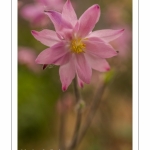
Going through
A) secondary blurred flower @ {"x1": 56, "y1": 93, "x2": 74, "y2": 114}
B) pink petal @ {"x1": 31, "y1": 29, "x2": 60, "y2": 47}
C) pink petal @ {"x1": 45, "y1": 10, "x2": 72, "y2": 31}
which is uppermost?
pink petal @ {"x1": 45, "y1": 10, "x2": 72, "y2": 31}

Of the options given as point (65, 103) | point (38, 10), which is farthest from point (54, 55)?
point (65, 103)

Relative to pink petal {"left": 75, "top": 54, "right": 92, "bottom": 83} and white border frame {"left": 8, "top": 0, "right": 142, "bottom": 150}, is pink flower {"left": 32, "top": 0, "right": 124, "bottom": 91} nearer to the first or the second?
pink petal {"left": 75, "top": 54, "right": 92, "bottom": 83}

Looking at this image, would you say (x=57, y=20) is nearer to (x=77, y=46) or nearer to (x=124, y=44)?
(x=77, y=46)

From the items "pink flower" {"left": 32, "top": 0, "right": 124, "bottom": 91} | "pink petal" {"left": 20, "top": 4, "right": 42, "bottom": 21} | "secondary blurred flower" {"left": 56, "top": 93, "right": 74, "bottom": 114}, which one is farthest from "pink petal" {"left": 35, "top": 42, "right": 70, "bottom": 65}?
"secondary blurred flower" {"left": 56, "top": 93, "right": 74, "bottom": 114}

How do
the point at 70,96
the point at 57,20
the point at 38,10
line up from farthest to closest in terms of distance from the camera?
the point at 70,96
the point at 38,10
the point at 57,20

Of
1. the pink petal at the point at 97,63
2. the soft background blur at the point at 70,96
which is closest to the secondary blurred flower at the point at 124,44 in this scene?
the soft background blur at the point at 70,96
